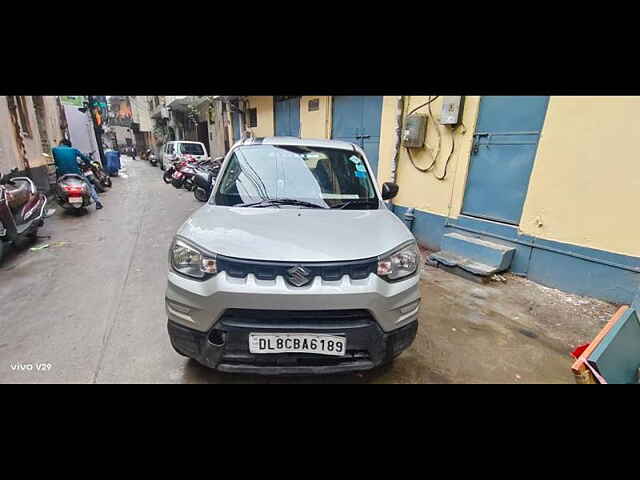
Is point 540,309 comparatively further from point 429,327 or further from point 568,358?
point 429,327

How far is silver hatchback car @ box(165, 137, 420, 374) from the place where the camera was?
5.49 feet

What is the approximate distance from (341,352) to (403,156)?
4.58 m

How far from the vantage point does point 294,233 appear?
1.93 metres

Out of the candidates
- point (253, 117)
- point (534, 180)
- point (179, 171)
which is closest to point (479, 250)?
point (534, 180)

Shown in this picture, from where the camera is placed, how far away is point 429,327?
2918 millimetres

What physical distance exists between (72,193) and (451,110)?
24.7 feet

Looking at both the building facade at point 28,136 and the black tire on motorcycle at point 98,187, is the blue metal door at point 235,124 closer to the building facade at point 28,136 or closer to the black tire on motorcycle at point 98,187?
the black tire on motorcycle at point 98,187

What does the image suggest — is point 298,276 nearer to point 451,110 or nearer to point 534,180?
point 534,180

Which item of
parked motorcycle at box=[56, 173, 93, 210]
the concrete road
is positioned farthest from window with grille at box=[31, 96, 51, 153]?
the concrete road

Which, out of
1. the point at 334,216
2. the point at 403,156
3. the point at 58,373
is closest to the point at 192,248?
the point at 334,216

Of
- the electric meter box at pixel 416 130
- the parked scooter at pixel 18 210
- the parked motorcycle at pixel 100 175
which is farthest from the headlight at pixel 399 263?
the parked motorcycle at pixel 100 175

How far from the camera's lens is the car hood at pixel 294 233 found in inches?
69.0

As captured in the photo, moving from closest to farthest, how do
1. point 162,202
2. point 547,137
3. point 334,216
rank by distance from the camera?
point 334,216
point 547,137
point 162,202

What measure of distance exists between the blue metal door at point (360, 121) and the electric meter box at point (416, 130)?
1.06 m
